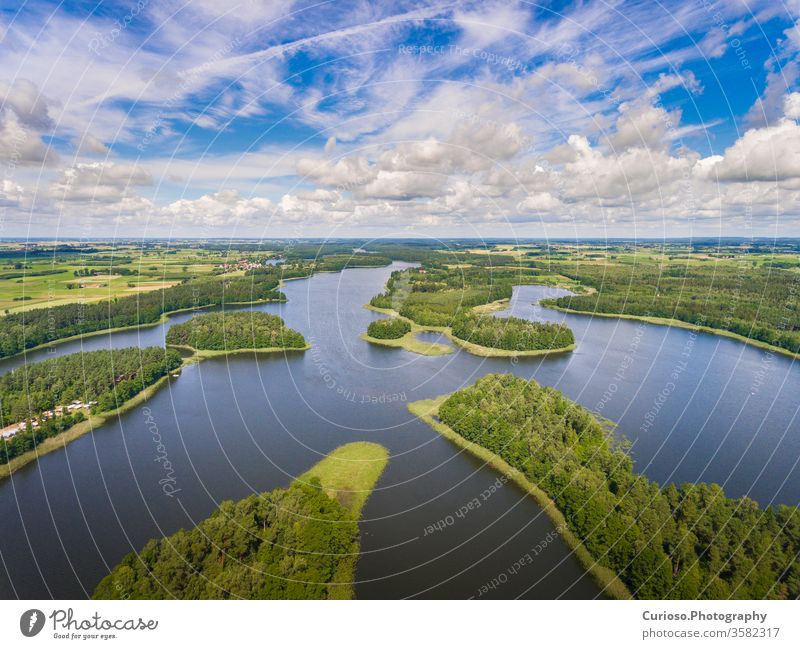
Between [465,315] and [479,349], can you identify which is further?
[465,315]

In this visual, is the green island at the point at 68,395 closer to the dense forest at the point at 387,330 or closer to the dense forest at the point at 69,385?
the dense forest at the point at 69,385

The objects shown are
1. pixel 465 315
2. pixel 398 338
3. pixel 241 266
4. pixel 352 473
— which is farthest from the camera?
pixel 241 266

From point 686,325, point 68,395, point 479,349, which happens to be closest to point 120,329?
point 68,395

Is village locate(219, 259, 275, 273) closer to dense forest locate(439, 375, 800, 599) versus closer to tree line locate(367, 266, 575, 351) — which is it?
tree line locate(367, 266, 575, 351)

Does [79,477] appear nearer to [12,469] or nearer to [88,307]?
[12,469]

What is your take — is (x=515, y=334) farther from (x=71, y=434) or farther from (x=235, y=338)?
(x=71, y=434)

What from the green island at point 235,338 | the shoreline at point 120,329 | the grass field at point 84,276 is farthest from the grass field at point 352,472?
the grass field at point 84,276
